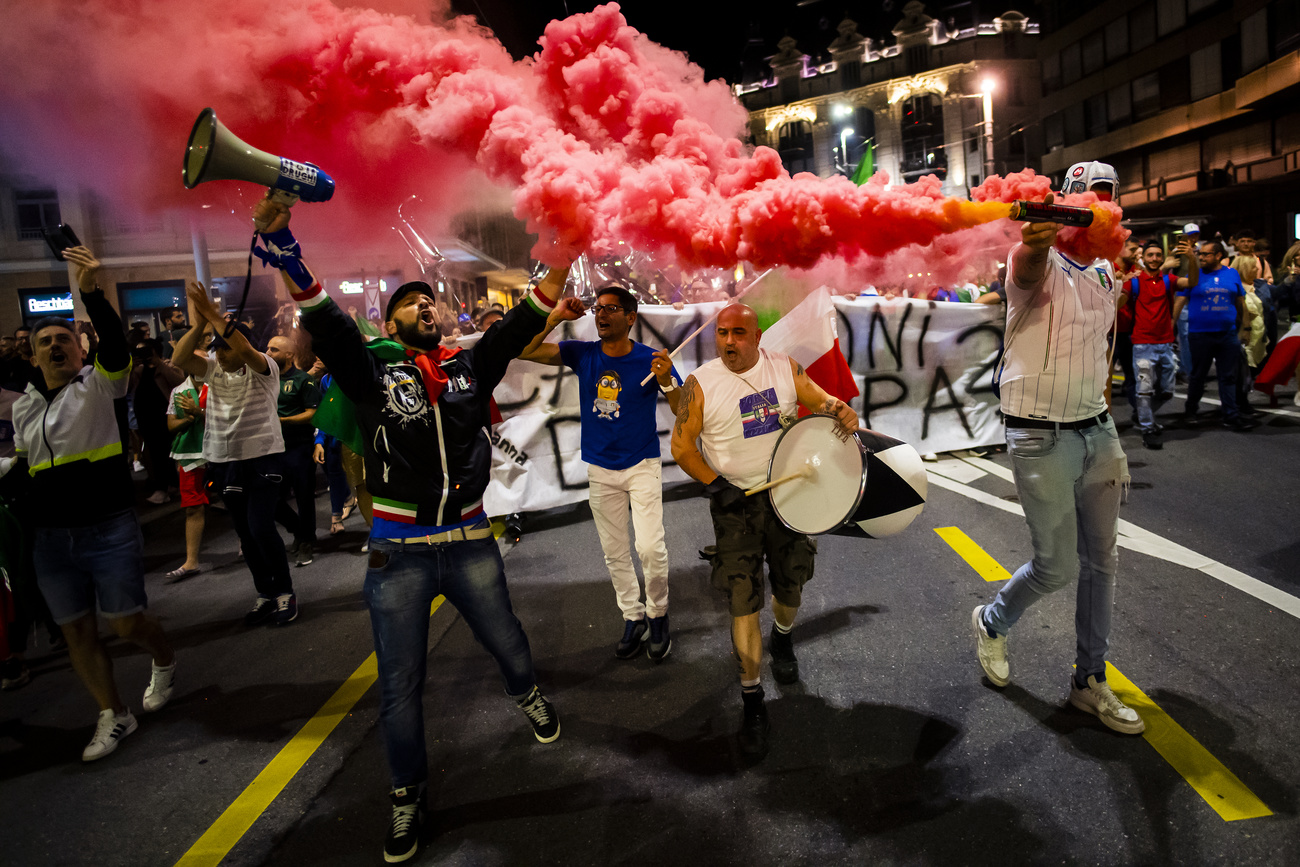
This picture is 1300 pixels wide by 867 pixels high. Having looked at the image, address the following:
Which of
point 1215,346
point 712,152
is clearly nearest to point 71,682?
point 712,152

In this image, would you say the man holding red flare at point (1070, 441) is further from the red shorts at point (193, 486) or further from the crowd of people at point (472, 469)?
the red shorts at point (193, 486)

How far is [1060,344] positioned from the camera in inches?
123

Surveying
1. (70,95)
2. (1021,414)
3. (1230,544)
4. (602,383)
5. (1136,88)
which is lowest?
(1230,544)

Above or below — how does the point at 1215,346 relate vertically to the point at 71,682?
above

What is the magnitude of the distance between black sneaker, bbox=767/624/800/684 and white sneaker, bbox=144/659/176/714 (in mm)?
3359

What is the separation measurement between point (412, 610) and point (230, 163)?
172 cm

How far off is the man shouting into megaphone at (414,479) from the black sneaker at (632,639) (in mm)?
1062

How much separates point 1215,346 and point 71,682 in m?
11.1

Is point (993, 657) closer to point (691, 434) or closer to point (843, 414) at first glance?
point (843, 414)

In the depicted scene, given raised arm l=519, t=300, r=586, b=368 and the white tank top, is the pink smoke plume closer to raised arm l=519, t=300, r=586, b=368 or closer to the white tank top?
raised arm l=519, t=300, r=586, b=368

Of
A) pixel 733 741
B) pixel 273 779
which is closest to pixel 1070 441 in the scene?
pixel 733 741

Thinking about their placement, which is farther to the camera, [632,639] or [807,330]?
[807,330]

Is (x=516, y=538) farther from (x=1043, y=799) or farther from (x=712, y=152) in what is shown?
(x=1043, y=799)

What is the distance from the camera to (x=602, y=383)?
170 inches
